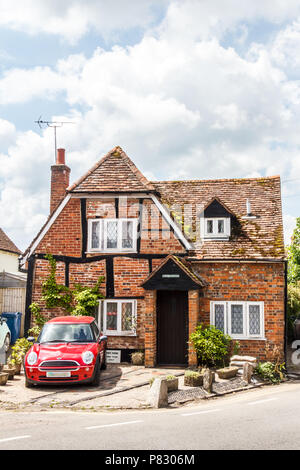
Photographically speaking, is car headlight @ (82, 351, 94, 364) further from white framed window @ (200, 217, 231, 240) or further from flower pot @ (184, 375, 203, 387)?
white framed window @ (200, 217, 231, 240)

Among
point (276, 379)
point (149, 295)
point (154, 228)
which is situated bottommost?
point (276, 379)

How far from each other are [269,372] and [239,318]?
88.0 inches

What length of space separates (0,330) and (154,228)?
7.20 metres

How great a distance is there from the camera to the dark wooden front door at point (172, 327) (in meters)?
15.4

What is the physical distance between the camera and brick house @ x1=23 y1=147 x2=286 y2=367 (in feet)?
50.3

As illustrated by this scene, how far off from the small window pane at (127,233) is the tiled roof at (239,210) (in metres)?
2.15

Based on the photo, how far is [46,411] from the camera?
947 centimetres

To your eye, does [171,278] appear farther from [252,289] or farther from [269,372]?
[269,372]

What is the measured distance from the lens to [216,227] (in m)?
17.0

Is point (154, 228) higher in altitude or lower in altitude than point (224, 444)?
higher

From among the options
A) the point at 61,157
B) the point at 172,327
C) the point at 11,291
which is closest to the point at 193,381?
the point at 172,327
